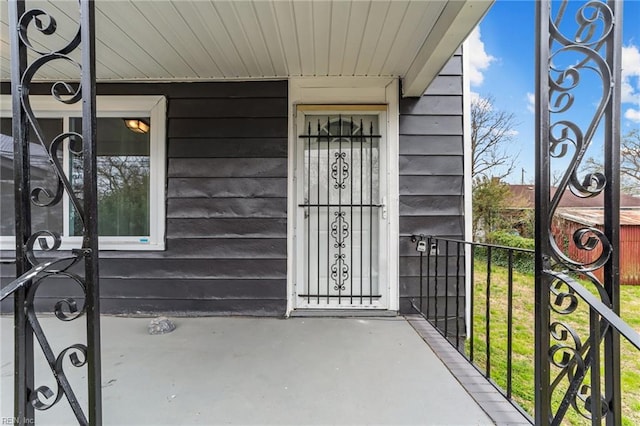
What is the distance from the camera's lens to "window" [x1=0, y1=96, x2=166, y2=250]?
2594 millimetres

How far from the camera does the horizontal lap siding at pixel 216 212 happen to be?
2.59m

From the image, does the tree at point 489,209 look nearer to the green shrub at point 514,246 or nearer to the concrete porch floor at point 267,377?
the green shrub at point 514,246

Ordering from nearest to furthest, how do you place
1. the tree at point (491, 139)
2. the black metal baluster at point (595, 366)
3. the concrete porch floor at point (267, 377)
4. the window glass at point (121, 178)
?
1. the black metal baluster at point (595, 366)
2. the concrete porch floor at point (267, 377)
3. the window glass at point (121, 178)
4. the tree at point (491, 139)

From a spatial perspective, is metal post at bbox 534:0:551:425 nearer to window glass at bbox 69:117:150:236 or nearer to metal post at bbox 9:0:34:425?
metal post at bbox 9:0:34:425

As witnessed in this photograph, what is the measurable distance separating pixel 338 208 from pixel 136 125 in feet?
6.20

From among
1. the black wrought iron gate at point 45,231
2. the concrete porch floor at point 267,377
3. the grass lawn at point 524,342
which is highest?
the black wrought iron gate at point 45,231

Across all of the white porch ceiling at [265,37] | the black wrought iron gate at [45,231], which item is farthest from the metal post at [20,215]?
the white porch ceiling at [265,37]

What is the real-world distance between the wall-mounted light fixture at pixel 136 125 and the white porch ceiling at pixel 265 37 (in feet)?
1.16

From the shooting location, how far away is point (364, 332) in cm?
220

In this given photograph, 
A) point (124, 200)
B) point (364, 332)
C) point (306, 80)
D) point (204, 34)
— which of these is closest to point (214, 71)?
point (204, 34)

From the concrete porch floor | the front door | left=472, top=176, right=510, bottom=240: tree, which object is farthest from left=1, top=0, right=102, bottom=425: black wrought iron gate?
left=472, top=176, right=510, bottom=240: tree

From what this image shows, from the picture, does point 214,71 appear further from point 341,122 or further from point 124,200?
point 124,200

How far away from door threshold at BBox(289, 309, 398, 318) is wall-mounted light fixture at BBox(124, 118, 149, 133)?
203 cm

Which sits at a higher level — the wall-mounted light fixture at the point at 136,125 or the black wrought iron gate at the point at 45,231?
the wall-mounted light fixture at the point at 136,125
